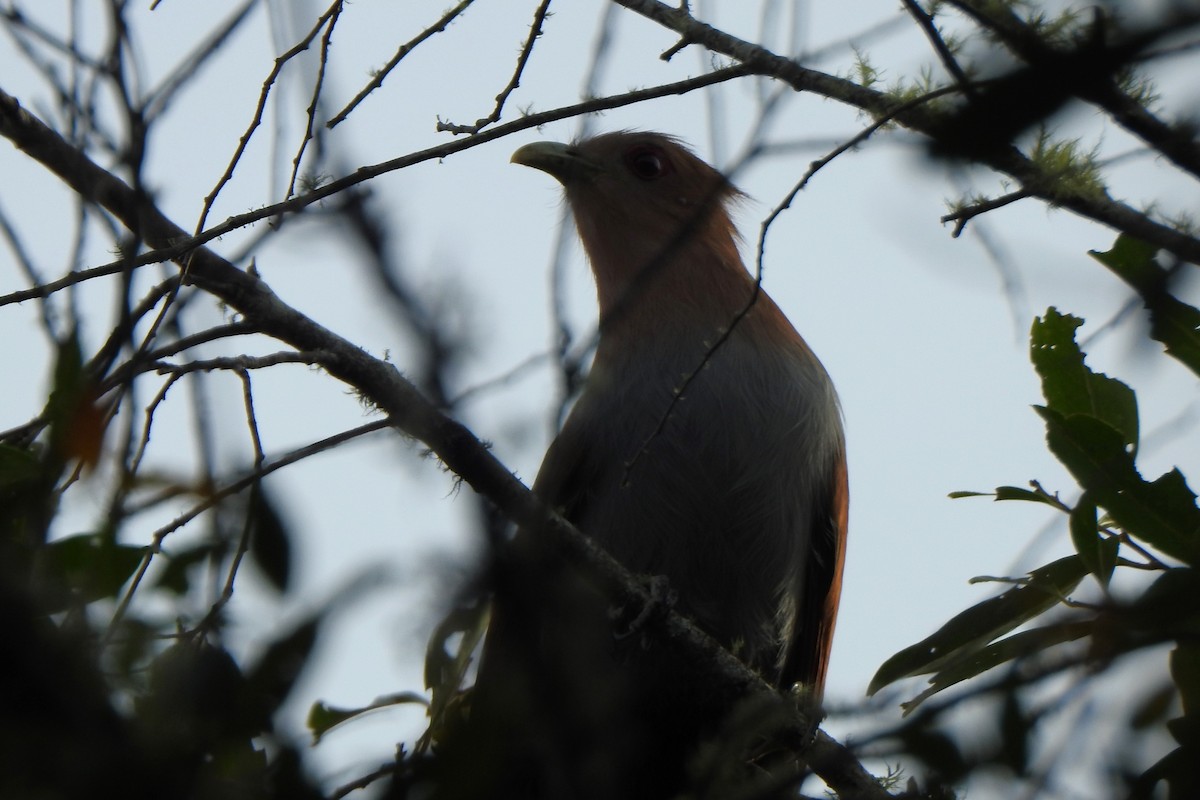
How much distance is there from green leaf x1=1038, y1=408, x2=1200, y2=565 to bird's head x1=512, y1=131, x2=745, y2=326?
2.43 metres

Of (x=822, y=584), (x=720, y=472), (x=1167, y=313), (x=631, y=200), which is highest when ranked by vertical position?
(x=631, y=200)

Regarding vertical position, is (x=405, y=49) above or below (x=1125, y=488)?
above

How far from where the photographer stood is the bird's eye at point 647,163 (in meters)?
5.37

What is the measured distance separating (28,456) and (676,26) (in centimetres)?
184

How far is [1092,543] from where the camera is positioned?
266 centimetres

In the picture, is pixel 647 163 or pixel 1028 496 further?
pixel 647 163

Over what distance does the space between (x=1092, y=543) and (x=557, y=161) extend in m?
3.22

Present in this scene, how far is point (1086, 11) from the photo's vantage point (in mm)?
1332

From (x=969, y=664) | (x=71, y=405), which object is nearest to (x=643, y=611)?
(x=969, y=664)

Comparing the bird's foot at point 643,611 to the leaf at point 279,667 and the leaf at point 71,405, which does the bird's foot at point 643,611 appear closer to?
the leaf at point 71,405

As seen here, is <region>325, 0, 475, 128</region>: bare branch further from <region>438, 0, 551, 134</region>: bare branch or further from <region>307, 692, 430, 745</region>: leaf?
<region>307, 692, 430, 745</region>: leaf

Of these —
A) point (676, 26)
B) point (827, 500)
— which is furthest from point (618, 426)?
point (676, 26)

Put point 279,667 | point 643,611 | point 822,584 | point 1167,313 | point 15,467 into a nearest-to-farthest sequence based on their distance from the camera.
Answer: point 279,667
point 15,467
point 1167,313
point 643,611
point 822,584

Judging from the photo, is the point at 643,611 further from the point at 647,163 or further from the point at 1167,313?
the point at 647,163
